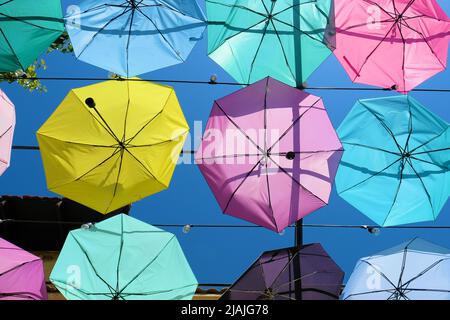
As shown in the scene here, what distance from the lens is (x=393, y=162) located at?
6.87m

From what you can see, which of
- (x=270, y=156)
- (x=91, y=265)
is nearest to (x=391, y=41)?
(x=270, y=156)

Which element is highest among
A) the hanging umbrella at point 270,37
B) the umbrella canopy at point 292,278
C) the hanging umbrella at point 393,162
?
the hanging umbrella at point 270,37

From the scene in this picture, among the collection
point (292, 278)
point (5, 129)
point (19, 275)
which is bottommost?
point (292, 278)

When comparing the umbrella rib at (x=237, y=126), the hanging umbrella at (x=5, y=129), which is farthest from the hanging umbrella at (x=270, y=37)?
the hanging umbrella at (x=5, y=129)

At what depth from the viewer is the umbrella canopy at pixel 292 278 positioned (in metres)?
5.86

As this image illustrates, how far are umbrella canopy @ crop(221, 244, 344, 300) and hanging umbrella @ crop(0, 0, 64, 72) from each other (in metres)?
4.38

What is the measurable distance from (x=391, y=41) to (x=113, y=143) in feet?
14.7

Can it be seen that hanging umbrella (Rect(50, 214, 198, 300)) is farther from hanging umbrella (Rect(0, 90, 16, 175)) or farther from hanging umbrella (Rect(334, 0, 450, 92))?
hanging umbrella (Rect(334, 0, 450, 92))

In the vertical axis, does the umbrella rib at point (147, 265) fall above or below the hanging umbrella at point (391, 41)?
below

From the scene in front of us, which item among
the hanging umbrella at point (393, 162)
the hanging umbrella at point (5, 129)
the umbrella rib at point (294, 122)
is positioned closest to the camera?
the hanging umbrella at point (5, 129)

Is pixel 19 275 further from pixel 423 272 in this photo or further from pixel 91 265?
pixel 423 272

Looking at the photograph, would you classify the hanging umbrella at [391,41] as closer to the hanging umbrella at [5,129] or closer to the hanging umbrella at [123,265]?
the hanging umbrella at [123,265]

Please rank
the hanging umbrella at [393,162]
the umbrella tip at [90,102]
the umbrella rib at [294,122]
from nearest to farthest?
the umbrella tip at [90,102], the umbrella rib at [294,122], the hanging umbrella at [393,162]

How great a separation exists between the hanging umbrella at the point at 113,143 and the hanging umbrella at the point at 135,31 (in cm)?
39
